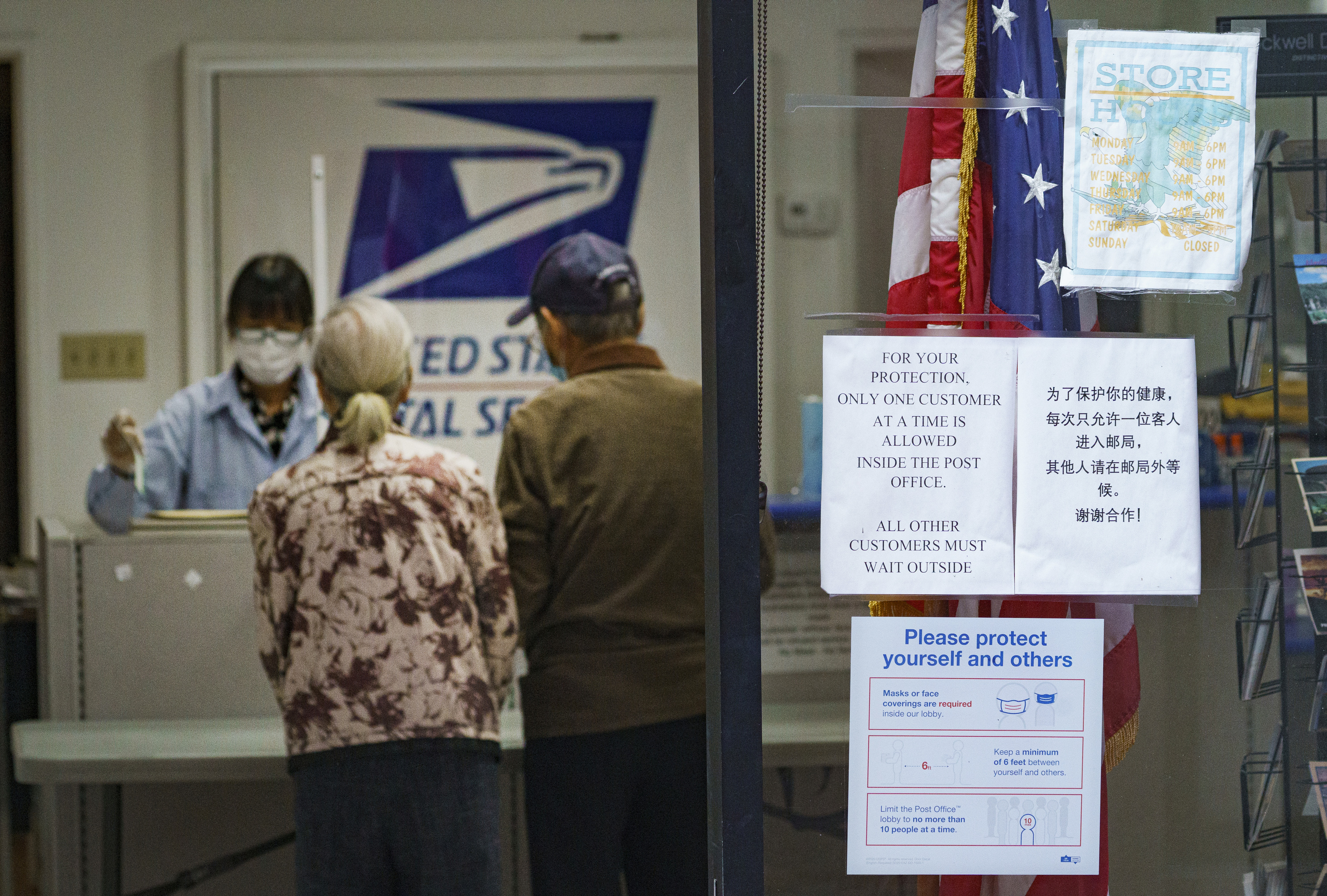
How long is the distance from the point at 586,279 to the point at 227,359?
7.59ft

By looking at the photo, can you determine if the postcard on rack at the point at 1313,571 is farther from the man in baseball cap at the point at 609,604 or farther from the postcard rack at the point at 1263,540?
the man in baseball cap at the point at 609,604

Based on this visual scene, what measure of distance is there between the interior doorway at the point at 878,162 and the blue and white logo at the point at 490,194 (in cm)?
313

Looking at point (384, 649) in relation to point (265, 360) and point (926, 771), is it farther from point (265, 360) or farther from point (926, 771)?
point (265, 360)

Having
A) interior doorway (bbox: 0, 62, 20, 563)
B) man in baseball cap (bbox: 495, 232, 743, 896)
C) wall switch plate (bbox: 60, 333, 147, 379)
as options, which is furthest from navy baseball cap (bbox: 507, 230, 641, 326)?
interior doorway (bbox: 0, 62, 20, 563)

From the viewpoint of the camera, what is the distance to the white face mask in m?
3.52

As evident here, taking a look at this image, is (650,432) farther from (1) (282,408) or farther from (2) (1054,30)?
(1) (282,408)

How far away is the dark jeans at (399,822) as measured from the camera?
213 centimetres

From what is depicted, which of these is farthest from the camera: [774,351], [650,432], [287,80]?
[287,80]

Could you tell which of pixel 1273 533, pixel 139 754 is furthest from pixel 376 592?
pixel 1273 533

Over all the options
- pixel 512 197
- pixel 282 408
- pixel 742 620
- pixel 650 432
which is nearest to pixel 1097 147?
pixel 742 620

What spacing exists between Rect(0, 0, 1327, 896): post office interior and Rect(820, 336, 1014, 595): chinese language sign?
0.04 metres

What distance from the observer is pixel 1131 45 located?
1.17 m

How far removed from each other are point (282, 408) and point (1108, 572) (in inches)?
110

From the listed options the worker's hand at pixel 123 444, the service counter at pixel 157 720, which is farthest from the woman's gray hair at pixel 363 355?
the worker's hand at pixel 123 444
